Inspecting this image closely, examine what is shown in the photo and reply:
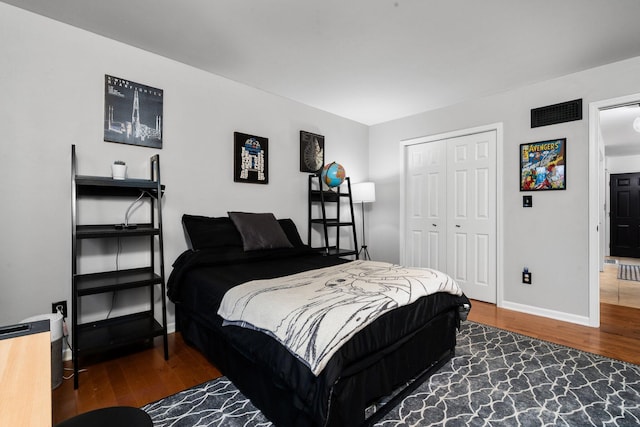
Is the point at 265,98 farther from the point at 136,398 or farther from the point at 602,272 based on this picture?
the point at 602,272

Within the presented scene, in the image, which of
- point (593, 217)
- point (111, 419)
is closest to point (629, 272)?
point (593, 217)

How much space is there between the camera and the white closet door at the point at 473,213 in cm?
354

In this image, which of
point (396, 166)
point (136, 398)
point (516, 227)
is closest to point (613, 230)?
point (516, 227)

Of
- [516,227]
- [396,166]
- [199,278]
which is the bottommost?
[199,278]

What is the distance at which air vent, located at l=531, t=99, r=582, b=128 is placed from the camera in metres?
2.92

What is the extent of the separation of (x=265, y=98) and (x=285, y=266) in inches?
79.3

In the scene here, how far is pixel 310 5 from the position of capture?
2.00 metres

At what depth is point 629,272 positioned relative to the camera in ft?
17.3

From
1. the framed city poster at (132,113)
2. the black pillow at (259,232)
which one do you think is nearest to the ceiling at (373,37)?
the framed city poster at (132,113)

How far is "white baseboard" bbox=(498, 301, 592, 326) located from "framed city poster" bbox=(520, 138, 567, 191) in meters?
1.27

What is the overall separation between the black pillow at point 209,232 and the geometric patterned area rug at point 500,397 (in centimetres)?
113

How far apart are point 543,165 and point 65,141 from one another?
429 cm

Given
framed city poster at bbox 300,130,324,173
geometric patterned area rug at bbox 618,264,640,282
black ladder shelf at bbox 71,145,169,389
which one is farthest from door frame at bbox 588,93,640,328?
black ladder shelf at bbox 71,145,169,389

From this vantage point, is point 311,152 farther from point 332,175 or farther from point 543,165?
point 543,165
